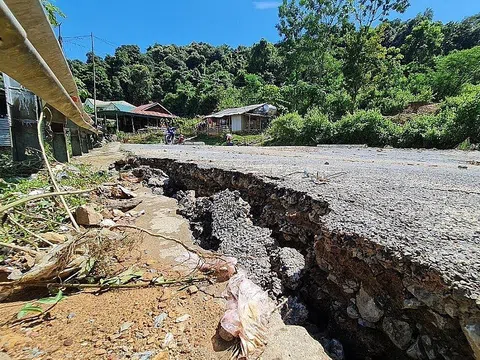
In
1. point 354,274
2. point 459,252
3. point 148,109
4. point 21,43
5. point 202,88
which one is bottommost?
point 354,274

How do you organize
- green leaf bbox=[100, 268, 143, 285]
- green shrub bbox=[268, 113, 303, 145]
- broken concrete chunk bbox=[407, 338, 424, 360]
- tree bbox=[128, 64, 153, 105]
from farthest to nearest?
tree bbox=[128, 64, 153, 105] < green shrub bbox=[268, 113, 303, 145] < green leaf bbox=[100, 268, 143, 285] < broken concrete chunk bbox=[407, 338, 424, 360]

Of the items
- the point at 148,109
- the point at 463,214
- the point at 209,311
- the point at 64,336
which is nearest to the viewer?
the point at 64,336

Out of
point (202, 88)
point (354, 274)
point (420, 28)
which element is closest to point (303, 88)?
point (202, 88)

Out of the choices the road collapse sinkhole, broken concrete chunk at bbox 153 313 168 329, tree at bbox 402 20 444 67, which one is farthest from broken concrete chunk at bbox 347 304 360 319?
tree at bbox 402 20 444 67

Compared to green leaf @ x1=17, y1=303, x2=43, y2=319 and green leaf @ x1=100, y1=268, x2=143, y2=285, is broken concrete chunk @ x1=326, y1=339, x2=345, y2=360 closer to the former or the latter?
green leaf @ x1=100, y1=268, x2=143, y2=285

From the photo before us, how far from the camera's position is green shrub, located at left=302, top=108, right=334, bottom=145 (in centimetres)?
1557

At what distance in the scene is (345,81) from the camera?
2430cm

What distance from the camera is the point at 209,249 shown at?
262 cm

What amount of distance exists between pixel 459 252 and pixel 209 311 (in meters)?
1.45

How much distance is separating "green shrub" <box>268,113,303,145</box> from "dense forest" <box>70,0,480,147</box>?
2.6 inches

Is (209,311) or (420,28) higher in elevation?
(420,28)

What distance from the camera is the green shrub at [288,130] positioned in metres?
17.0

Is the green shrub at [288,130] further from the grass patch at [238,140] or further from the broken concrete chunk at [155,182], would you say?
the broken concrete chunk at [155,182]

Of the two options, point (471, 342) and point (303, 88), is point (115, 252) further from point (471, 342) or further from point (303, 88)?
point (303, 88)
